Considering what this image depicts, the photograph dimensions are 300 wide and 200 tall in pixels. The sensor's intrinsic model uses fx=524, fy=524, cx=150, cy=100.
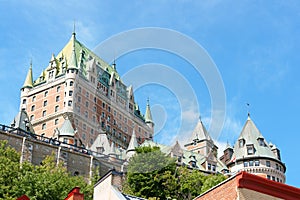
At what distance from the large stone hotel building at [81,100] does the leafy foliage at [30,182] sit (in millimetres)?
37342

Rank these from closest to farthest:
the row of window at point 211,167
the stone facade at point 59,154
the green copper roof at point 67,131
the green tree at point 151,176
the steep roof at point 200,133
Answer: the green tree at point 151,176, the stone facade at point 59,154, the green copper roof at point 67,131, the row of window at point 211,167, the steep roof at point 200,133

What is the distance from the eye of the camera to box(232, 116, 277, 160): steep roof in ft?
301

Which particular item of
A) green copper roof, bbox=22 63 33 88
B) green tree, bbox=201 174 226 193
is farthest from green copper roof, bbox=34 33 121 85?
green tree, bbox=201 174 226 193

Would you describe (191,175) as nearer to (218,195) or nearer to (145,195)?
(145,195)

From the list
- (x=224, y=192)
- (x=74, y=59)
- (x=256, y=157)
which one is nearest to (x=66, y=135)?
(x=74, y=59)

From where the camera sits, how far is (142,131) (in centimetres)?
13088

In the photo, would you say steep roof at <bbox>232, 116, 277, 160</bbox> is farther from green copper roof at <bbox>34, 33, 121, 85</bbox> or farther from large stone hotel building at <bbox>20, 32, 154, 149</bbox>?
green copper roof at <bbox>34, 33, 121, 85</bbox>

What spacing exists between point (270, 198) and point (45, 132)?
9483 cm

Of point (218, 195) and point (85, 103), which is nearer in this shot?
point (218, 195)

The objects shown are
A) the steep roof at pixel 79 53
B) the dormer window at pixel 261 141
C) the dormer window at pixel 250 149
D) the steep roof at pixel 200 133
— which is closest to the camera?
the dormer window at pixel 250 149

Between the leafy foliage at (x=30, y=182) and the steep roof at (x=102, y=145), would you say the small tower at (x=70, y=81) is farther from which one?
the leafy foliage at (x=30, y=182)

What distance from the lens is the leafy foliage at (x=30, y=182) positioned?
53.8 meters

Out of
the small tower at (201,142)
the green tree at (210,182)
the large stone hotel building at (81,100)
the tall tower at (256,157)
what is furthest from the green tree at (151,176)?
the small tower at (201,142)

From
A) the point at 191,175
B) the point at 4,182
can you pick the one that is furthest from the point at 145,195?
the point at 4,182
